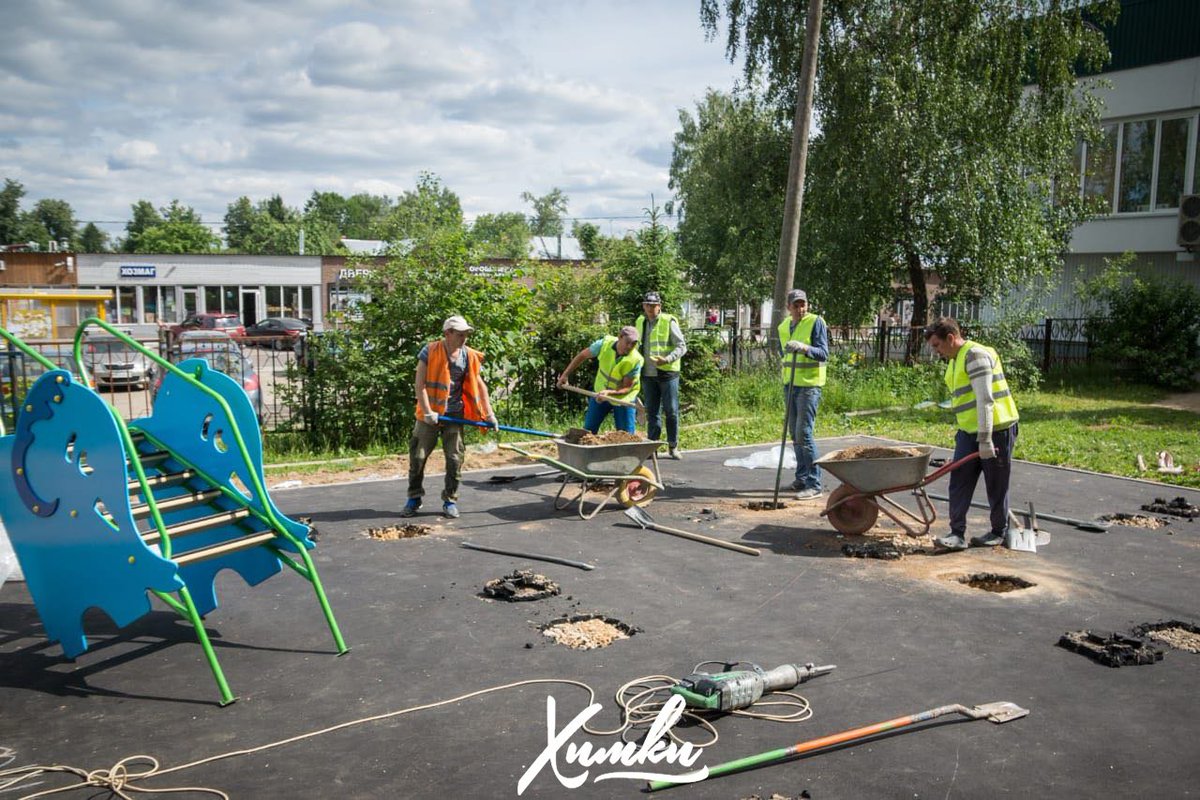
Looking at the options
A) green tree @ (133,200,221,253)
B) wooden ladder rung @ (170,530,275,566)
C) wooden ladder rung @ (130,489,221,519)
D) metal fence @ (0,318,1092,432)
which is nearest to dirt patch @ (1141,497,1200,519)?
metal fence @ (0,318,1092,432)

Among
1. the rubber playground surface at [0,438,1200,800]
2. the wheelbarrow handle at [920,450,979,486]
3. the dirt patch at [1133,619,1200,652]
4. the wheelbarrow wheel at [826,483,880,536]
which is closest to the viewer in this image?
the rubber playground surface at [0,438,1200,800]

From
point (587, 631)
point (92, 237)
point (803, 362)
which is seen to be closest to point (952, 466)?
point (803, 362)

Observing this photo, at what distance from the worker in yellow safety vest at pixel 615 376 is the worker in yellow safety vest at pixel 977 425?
3.40 metres

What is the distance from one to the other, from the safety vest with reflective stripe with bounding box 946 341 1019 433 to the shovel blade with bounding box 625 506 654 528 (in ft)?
9.08

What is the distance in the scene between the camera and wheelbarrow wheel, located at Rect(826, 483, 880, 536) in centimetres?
774

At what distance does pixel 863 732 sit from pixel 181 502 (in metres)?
4.12

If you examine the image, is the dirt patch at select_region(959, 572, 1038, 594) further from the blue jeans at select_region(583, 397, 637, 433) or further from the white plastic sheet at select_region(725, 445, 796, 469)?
the blue jeans at select_region(583, 397, 637, 433)

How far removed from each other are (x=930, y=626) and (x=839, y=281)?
45.4 feet

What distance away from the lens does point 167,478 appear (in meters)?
5.81

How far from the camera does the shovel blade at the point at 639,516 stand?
27.0 feet

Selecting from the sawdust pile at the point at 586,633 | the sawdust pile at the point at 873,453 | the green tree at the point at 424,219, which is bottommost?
the sawdust pile at the point at 586,633

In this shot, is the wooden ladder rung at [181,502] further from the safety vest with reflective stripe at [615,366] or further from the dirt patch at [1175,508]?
the dirt patch at [1175,508]

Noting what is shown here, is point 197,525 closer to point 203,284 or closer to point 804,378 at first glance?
point 804,378

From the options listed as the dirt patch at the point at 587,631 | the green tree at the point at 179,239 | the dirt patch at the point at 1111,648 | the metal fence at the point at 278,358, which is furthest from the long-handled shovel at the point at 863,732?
the green tree at the point at 179,239
